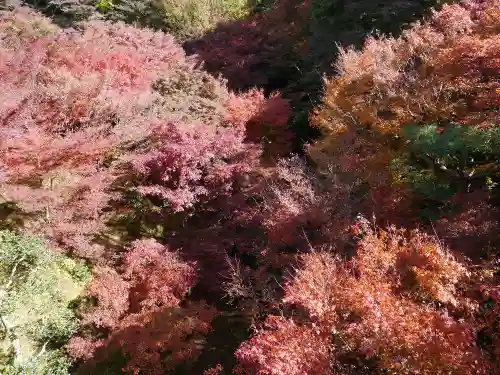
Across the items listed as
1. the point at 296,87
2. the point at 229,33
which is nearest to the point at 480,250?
the point at 296,87

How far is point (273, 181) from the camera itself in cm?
1441

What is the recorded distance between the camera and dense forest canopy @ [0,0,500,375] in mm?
8656

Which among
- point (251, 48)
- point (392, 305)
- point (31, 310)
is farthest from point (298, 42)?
point (31, 310)

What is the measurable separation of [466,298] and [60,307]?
423 inches

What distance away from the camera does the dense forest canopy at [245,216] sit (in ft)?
28.4

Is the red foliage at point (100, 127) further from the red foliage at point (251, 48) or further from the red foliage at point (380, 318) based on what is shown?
the red foliage at point (380, 318)

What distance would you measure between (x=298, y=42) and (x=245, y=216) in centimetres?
1158

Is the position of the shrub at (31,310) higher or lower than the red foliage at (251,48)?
lower

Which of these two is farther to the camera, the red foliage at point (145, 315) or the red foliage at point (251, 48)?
the red foliage at point (251, 48)

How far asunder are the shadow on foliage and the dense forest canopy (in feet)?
4.54

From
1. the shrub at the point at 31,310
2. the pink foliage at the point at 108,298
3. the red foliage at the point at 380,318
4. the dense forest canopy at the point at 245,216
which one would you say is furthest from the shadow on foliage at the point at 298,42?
the shrub at the point at 31,310

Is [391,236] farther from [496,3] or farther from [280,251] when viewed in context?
[496,3]

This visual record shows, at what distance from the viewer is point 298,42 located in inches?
853

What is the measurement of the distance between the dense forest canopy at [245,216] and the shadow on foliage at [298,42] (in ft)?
4.54
